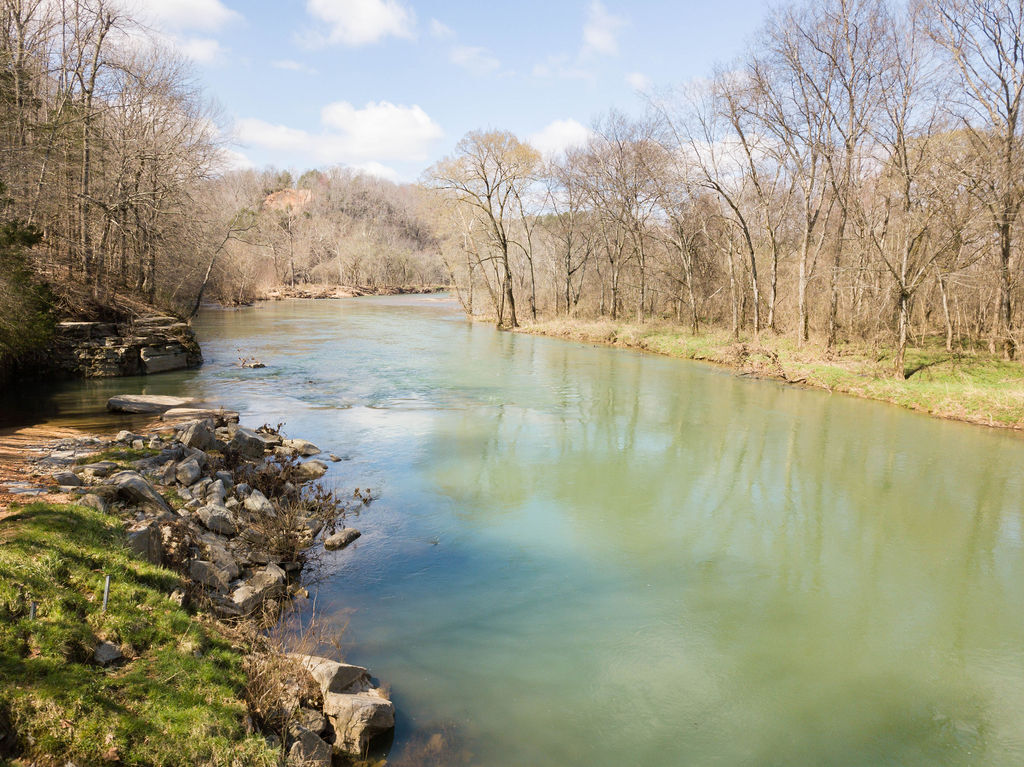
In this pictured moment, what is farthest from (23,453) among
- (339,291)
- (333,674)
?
(339,291)

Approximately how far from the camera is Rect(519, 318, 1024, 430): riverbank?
15930 millimetres

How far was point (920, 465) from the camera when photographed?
12461mm

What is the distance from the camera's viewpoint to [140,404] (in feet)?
43.8

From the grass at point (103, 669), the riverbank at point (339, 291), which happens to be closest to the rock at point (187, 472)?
the grass at point (103, 669)

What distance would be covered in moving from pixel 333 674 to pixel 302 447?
7356 millimetres

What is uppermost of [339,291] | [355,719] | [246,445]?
[339,291]

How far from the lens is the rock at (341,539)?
25.8 ft

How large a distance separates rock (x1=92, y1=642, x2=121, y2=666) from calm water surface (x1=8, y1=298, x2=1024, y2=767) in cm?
210

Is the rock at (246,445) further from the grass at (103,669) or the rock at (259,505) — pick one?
the grass at (103,669)

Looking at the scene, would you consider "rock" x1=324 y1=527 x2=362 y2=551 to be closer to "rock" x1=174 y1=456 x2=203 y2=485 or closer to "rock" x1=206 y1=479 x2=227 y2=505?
"rock" x1=206 y1=479 x2=227 y2=505

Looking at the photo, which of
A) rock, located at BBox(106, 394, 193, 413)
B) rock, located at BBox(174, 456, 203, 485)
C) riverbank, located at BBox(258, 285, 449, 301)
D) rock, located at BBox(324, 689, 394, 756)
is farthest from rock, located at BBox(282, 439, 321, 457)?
riverbank, located at BBox(258, 285, 449, 301)

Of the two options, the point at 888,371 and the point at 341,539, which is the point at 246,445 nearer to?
the point at 341,539

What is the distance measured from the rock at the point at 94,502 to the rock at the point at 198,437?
3834 mm

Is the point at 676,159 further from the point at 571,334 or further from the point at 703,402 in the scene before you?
the point at 703,402
